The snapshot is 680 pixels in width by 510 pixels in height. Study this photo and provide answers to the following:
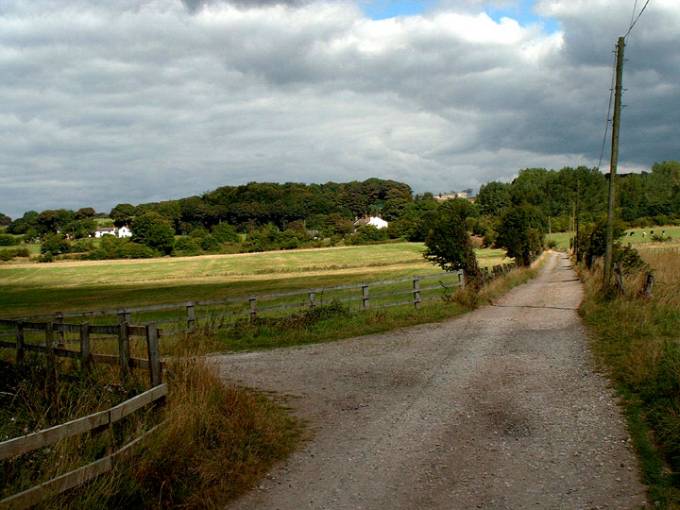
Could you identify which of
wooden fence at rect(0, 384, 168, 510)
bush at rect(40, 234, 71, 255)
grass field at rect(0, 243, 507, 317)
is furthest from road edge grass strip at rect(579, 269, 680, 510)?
bush at rect(40, 234, 71, 255)

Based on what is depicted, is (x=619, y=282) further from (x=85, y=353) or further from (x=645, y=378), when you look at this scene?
(x=85, y=353)

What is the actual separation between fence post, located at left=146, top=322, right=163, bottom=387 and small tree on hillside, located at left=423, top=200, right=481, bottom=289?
20420 mm

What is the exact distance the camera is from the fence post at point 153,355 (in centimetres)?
658

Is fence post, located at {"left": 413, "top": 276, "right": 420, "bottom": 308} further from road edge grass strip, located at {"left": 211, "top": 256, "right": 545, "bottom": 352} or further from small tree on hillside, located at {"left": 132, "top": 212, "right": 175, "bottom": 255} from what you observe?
small tree on hillside, located at {"left": 132, "top": 212, "right": 175, "bottom": 255}

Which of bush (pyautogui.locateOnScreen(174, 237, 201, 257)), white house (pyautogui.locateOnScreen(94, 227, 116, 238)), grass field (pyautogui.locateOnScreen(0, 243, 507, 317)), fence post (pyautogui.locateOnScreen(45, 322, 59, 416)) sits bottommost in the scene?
grass field (pyautogui.locateOnScreen(0, 243, 507, 317))

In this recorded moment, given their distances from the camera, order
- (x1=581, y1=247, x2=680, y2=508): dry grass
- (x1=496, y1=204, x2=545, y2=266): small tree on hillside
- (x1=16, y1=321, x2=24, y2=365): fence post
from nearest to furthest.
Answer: (x1=581, y1=247, x2=680, y2=508): dry grass → (x1=16, y1=321, x2=24, y2=365): fence post → (x1=496, y1=204, x2=545, y2=266): small tree on hillside

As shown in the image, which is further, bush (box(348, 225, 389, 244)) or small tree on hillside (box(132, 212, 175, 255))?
bush (box(348, 225, 389, 244))

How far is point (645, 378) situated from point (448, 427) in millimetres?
3502

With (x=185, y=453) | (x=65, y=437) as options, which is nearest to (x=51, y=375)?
(x=185, y=453)

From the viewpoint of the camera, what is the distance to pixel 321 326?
16641mm

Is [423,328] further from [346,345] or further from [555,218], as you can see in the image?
[555,218]

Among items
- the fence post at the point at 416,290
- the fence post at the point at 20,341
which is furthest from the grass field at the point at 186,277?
the fence post at the point at 20,341

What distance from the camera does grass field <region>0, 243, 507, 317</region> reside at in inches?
1801

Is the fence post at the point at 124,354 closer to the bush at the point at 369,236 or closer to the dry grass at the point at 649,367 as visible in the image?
the dry grass at the point at 649,367
